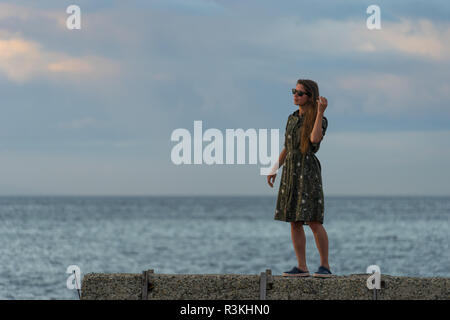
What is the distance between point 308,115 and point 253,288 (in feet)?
6.58

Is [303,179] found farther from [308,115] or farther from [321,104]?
[321,104]

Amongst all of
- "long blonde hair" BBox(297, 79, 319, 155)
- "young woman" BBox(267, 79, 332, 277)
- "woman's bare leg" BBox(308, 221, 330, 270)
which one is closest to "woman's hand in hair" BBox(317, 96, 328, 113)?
"young woman" BBox(267, 79, 332, 277)

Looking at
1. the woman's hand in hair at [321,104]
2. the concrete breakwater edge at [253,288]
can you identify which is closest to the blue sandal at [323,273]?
the concrete breakwater edge at [253,288]

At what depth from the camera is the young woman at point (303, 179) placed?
27.6 ft

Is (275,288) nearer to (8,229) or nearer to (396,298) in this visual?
(396,298)

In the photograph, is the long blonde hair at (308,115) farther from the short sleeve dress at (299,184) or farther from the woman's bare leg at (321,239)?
the woman's bare leg at (321,239)

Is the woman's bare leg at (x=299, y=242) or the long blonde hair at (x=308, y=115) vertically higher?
the long blonde hair at (x=308, y=115)

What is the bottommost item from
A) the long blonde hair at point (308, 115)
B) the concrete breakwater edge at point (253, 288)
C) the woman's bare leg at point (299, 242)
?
the concrete breakwater edge at point (253, 288)

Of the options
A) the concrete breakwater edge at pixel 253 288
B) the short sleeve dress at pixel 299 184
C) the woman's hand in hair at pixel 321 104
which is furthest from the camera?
the short sleeve dress at pixel 299 184

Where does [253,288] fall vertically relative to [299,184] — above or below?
below

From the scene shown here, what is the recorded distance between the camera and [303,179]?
27.7 feet

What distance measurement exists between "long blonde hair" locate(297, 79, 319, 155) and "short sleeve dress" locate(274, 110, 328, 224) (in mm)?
69

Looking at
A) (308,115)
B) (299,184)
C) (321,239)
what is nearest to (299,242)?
(321,239)
